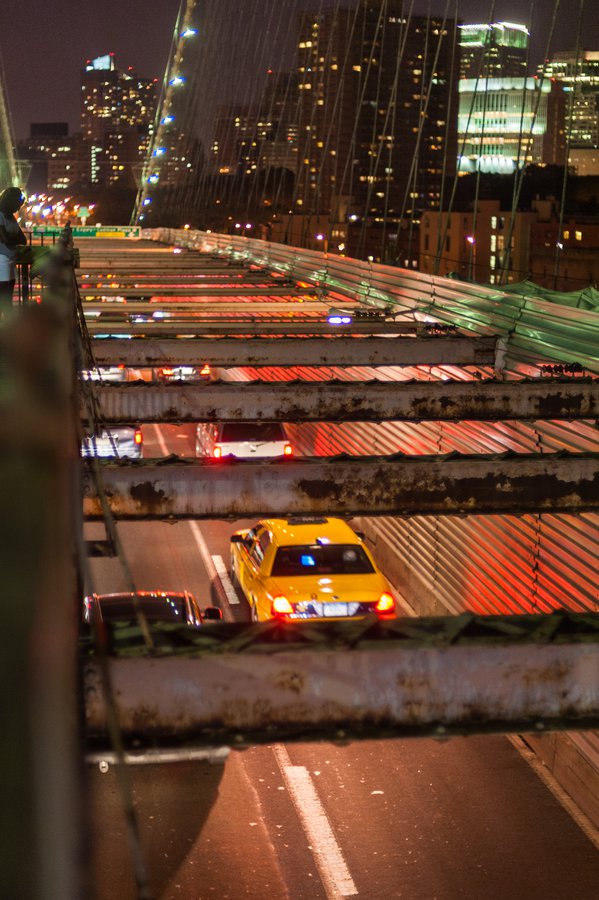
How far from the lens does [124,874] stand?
379 inches

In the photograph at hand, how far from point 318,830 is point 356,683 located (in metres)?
7.83

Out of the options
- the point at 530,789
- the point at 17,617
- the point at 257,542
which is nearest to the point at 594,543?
the point at 530,789

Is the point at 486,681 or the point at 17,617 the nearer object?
the point at 17,617

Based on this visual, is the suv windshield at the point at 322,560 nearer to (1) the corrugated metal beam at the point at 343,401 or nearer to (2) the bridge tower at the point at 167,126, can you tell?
(1) the corrugated metal beam at the point at 343,401

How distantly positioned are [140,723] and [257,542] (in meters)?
13.1

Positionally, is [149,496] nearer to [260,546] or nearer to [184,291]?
[260,546]

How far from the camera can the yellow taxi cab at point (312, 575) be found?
552 inches

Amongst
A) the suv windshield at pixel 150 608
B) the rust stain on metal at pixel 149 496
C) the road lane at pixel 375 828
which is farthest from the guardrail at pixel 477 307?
the rust stain on metal at pixel 149 496

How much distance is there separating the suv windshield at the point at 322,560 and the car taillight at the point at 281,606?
649 millimetres

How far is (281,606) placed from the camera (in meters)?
14.0

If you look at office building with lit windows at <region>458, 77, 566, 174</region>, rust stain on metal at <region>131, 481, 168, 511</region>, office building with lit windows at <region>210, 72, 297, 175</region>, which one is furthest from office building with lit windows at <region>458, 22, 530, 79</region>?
office building with lit windows at <region>210, 72, 297, 175</region>

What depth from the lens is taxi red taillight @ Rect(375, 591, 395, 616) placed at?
14.2m

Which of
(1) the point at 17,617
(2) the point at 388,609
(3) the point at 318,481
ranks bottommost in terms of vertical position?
(2) the point at 388,609

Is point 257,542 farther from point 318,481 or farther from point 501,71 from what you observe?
point 501,71
